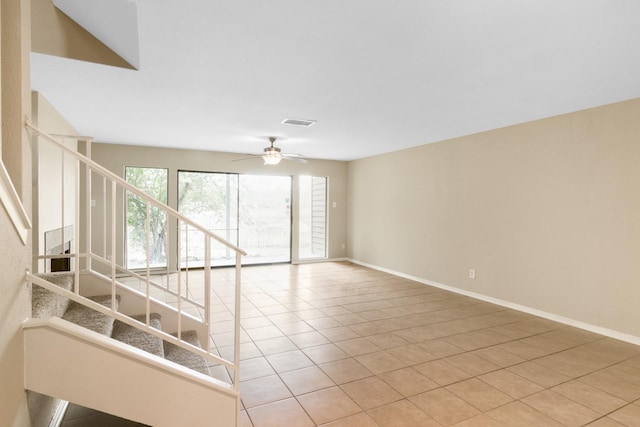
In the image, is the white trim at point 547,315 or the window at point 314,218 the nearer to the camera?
the white trim at point 547,315

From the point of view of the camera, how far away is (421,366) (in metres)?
2.84

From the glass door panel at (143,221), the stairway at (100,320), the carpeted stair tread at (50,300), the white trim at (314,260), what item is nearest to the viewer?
the carpeted stair tread at (50,300)

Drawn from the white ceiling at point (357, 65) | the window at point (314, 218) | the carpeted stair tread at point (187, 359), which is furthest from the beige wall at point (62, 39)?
the window at point (314, 218)

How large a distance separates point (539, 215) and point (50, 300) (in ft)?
15.8

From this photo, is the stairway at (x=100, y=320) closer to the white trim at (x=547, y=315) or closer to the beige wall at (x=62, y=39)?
the beige wall at (x=62, y=39)

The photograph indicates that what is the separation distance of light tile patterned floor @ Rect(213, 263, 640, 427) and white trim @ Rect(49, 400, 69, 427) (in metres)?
1.15

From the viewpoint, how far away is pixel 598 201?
360 centimetres

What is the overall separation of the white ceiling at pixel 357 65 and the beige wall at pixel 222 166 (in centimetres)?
157

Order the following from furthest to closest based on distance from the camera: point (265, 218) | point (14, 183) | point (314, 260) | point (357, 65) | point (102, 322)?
point (314, 260), point (265, 218), point (357, 65), point (102, 322), point (14, 183)

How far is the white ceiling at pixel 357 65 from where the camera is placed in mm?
1939

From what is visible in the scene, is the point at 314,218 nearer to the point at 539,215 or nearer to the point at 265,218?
the point at 265,218

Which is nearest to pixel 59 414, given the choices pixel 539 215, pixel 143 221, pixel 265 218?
pixel 143 221

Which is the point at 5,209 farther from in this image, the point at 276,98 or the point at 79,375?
the point at 276,98

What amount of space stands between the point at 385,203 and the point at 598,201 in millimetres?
3654
